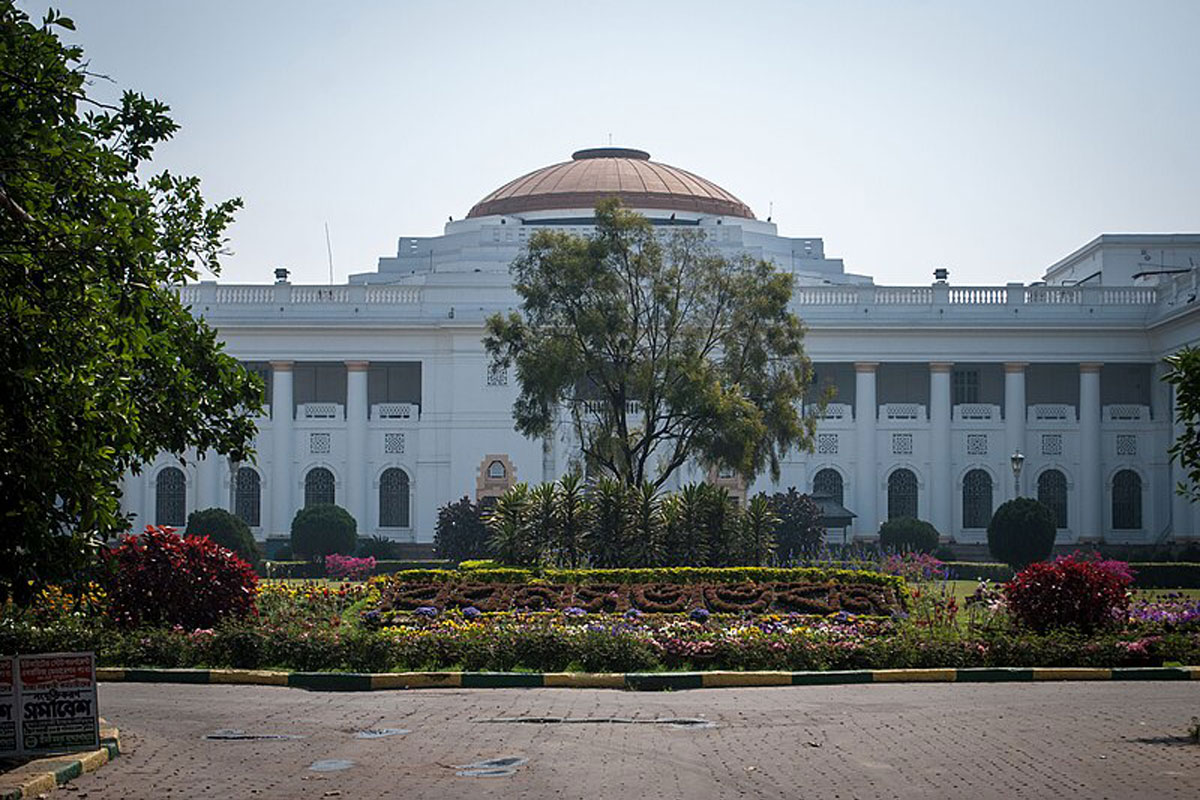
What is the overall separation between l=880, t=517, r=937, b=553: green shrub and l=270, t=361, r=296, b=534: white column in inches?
805

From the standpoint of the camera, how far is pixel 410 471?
61.7 meters

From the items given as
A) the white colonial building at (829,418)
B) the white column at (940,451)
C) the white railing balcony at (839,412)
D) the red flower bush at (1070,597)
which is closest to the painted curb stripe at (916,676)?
the red flower bush at (1070,597)

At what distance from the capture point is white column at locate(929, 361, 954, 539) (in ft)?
201

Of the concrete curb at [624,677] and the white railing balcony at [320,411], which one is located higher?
the white railing balcony at [320,411]

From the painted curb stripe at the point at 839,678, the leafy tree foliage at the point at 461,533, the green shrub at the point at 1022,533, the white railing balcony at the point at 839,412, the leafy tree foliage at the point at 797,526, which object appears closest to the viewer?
the painted curb stripe at the point at 839,678

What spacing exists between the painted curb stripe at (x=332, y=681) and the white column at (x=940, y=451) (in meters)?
43.7

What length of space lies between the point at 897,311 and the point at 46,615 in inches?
1700

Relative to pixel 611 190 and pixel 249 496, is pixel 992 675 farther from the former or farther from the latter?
pixel 611 190

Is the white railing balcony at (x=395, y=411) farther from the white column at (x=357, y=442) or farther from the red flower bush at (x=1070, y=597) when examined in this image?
the red flower bush at (x=1070, y=597)

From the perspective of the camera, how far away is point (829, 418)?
6209 cm

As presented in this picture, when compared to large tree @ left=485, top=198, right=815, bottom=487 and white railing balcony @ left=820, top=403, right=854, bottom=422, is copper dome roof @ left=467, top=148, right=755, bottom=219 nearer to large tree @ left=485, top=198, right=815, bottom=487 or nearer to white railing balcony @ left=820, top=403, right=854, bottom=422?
white railing balcony @ left=820, top=403, right=854, bottom=422

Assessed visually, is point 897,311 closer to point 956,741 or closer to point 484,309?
point 484,309

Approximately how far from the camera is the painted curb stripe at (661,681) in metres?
19.7

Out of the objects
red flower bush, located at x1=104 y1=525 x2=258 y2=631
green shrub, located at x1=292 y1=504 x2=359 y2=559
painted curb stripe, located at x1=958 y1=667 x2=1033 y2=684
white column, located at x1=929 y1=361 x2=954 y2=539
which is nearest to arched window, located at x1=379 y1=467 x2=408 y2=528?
green shrub, located at x1=292 y1=504 x2=359 y2=559
